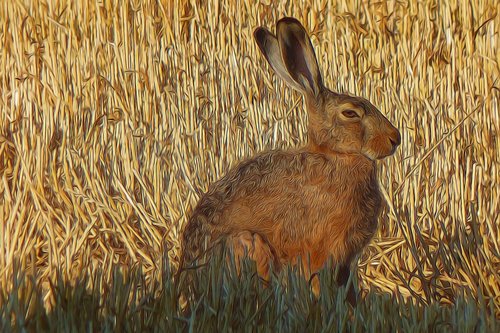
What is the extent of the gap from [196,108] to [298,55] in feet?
3.33

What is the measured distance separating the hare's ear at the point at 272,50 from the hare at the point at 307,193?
2 centimetres

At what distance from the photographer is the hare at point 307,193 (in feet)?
11.4

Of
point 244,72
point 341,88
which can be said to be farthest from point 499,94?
point 244,72

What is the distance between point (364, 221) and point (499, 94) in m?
1.24

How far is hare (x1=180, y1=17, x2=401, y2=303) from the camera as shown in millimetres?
3488

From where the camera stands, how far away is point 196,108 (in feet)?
15.0

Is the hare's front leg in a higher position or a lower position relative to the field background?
lower

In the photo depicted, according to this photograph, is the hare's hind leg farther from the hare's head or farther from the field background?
the field background

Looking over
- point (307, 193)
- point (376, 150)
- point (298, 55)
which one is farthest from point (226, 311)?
point (298, 55)

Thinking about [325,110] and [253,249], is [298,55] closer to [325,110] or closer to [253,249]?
[325,110]

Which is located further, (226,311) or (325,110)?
(325,110)

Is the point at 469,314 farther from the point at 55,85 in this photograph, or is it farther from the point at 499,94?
the point at 55,85

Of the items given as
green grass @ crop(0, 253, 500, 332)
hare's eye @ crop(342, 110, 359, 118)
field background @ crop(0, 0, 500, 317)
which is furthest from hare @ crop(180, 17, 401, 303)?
field background @ crop(0, 0, 500, 317)

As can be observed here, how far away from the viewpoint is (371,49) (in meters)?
4.59
